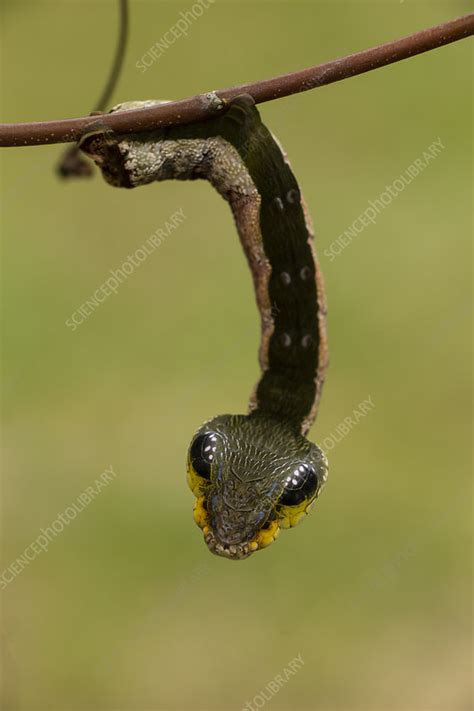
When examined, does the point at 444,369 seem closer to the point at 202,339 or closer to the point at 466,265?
the point at 466,265

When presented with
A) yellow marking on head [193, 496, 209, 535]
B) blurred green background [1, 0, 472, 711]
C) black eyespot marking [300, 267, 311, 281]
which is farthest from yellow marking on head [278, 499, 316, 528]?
blurred green background [1, 0, 472, 711]

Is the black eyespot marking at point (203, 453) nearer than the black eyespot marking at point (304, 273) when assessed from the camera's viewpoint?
Yes

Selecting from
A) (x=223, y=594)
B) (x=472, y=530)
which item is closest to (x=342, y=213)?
(x=472, y=530)

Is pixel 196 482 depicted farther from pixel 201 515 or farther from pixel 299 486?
pixel 299 486

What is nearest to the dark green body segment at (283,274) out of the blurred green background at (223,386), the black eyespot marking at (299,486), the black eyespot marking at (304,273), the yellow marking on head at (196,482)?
the black eyespot marking at (304,273)

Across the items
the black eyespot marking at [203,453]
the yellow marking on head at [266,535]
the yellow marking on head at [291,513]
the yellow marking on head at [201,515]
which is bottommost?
the yellow marking on head at [266,535]

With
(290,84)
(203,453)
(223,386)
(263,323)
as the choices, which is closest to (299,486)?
(203,453)

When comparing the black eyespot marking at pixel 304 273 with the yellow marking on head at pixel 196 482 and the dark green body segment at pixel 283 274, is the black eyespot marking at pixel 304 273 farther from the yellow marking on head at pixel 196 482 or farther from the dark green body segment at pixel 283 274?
the yellow marking on head at pixel 196 482
